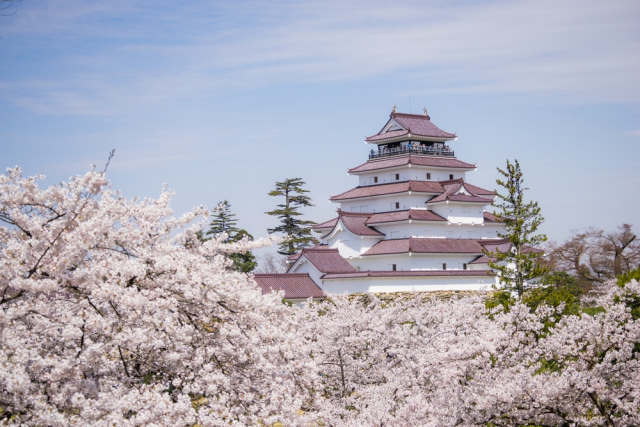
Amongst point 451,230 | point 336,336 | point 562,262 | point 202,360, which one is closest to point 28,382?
point 202,360

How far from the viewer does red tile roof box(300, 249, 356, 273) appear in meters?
43.3

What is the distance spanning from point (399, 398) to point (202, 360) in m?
6.51

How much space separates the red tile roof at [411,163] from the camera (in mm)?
50281

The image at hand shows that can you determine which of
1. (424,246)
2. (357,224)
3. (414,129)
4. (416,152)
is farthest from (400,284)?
(414,129)

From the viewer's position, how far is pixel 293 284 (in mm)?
40906

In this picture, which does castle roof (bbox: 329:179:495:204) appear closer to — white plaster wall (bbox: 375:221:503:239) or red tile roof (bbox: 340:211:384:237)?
white plaster wall (bbox: 375:221:503:239)

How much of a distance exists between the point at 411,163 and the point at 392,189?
2.40 metres

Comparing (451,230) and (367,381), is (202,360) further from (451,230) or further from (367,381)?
(451,230)

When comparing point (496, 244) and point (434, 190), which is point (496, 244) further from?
point (434, 190)

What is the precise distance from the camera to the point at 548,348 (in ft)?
37.1

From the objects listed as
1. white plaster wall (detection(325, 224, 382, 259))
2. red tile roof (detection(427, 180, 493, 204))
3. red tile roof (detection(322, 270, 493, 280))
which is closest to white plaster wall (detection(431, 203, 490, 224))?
red tile roof (detection(427, 180, 493, 204))

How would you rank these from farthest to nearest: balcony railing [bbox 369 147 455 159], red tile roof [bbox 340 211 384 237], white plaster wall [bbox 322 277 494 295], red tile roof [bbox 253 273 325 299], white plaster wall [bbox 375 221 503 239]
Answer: balcony railing [bbox 369 147 455 159], white plaster wall [bbox 375 221 503 239], red tile roof [bbox 340 211 384 237], white plaster wall [bbox 322 277 494 295], red tile roof [bbox 253 273 325 299]

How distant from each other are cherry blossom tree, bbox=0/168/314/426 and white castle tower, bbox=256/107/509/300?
109ft

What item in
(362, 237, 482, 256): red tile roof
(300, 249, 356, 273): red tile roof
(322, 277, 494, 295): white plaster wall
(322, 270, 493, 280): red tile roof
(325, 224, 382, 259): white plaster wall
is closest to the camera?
(322, 270, 493, 280): red tile roof
